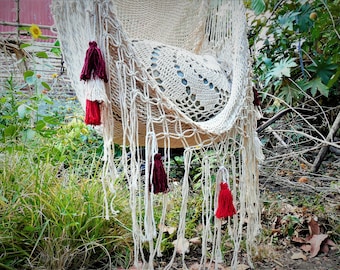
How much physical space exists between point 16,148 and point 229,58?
0.76m

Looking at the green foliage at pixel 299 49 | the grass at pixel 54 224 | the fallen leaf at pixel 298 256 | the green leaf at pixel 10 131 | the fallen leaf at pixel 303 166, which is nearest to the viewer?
the grass at pixel 54 224

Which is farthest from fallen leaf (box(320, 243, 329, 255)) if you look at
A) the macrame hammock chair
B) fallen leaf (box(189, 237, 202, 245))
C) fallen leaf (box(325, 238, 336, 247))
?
fallen leaf (box(189, 237, 202, 245))

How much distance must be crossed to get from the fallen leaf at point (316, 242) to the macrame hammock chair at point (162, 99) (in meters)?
0.20

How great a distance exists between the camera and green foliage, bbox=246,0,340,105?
1218mm

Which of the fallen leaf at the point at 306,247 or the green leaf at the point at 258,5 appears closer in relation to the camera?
the fallen leaf at the point at 306,247

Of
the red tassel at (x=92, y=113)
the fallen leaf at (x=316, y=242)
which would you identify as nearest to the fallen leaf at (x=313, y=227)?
the fallen leaf at (x=316, y=242)

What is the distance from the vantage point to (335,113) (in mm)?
1607

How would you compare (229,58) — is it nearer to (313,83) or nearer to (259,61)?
(313,83)

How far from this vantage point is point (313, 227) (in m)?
1.08

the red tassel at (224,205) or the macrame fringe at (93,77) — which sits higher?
the macrame fringe at (93,77)

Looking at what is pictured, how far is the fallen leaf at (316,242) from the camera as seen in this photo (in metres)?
1.00

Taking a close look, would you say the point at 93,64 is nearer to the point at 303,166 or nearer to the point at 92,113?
the point at 92,113

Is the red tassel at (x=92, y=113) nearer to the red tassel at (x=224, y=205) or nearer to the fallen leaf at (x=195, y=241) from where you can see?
the red tassel at (x=224, y=205)

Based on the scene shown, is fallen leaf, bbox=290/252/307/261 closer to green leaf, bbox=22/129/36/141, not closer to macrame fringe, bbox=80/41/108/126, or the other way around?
macrame fringe, bbox=80/41/108/126
